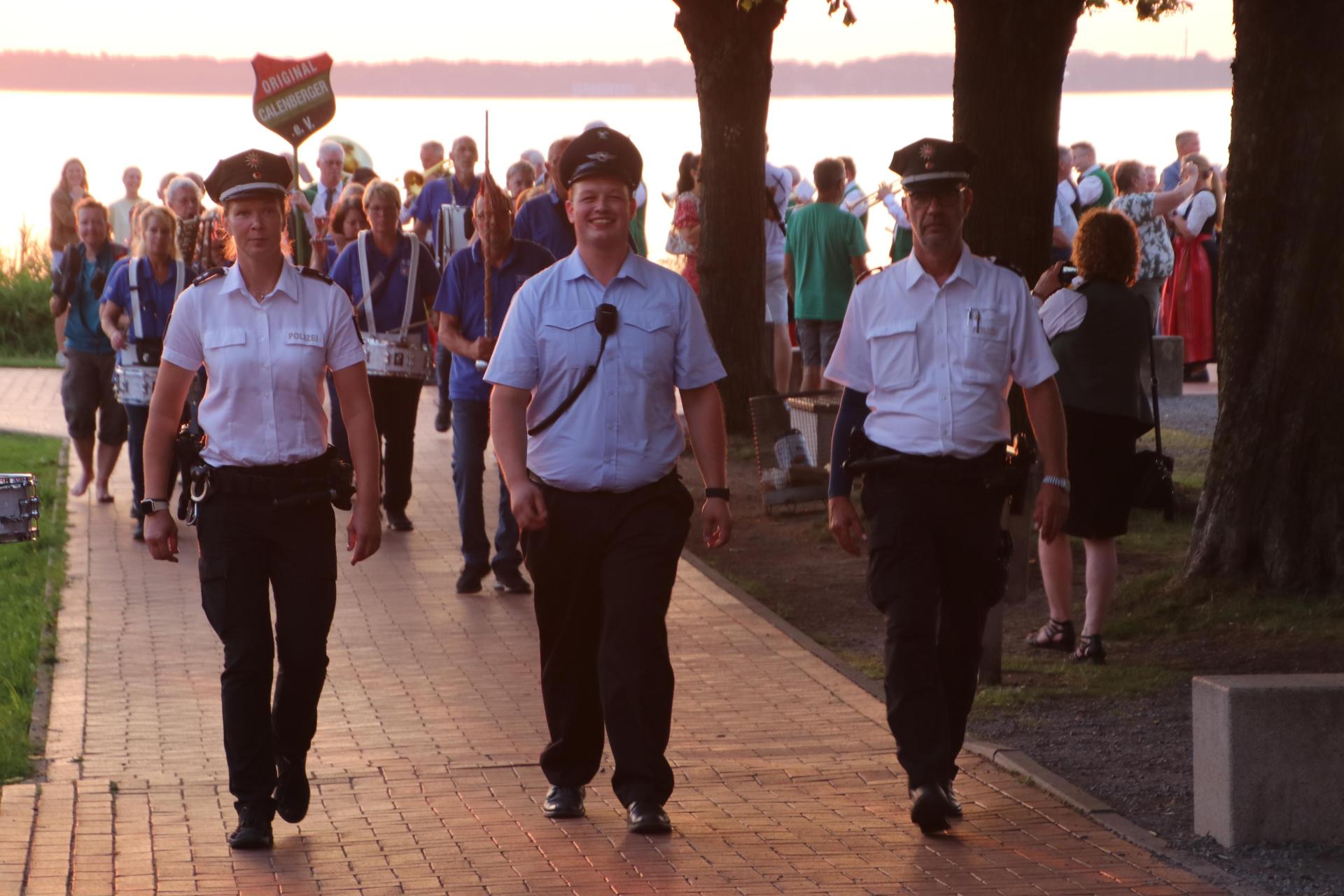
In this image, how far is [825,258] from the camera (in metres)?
16.5

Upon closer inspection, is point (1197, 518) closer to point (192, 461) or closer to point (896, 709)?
point (896, 709)

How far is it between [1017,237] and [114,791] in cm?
574

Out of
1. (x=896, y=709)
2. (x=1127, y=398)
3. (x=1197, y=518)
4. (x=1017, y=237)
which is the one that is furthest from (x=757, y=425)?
(x=896, y=709)

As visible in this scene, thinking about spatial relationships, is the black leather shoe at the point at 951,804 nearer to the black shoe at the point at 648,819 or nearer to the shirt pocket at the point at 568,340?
the black shoe at the point at 648,819

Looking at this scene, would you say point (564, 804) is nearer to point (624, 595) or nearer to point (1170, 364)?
point (624, 595)

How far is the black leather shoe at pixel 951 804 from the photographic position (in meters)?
6.29

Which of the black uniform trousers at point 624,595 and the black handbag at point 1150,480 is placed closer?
the black uniform trousers at point 624,595

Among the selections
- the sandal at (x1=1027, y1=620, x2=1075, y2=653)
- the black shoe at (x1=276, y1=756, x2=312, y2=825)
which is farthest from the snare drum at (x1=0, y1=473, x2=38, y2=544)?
the sandal at (x1=1027, y1=620, x2=1075, y2=653)

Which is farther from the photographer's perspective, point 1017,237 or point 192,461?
point 1017,237

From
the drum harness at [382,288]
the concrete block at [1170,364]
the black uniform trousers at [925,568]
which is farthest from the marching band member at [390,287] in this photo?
the concrete block at [1170,364]

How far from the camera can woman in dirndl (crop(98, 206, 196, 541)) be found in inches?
462

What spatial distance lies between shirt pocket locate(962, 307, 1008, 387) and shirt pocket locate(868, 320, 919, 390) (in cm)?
15

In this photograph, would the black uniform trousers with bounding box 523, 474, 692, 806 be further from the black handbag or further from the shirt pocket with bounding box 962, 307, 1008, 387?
the black handbag

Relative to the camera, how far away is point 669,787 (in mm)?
6305
